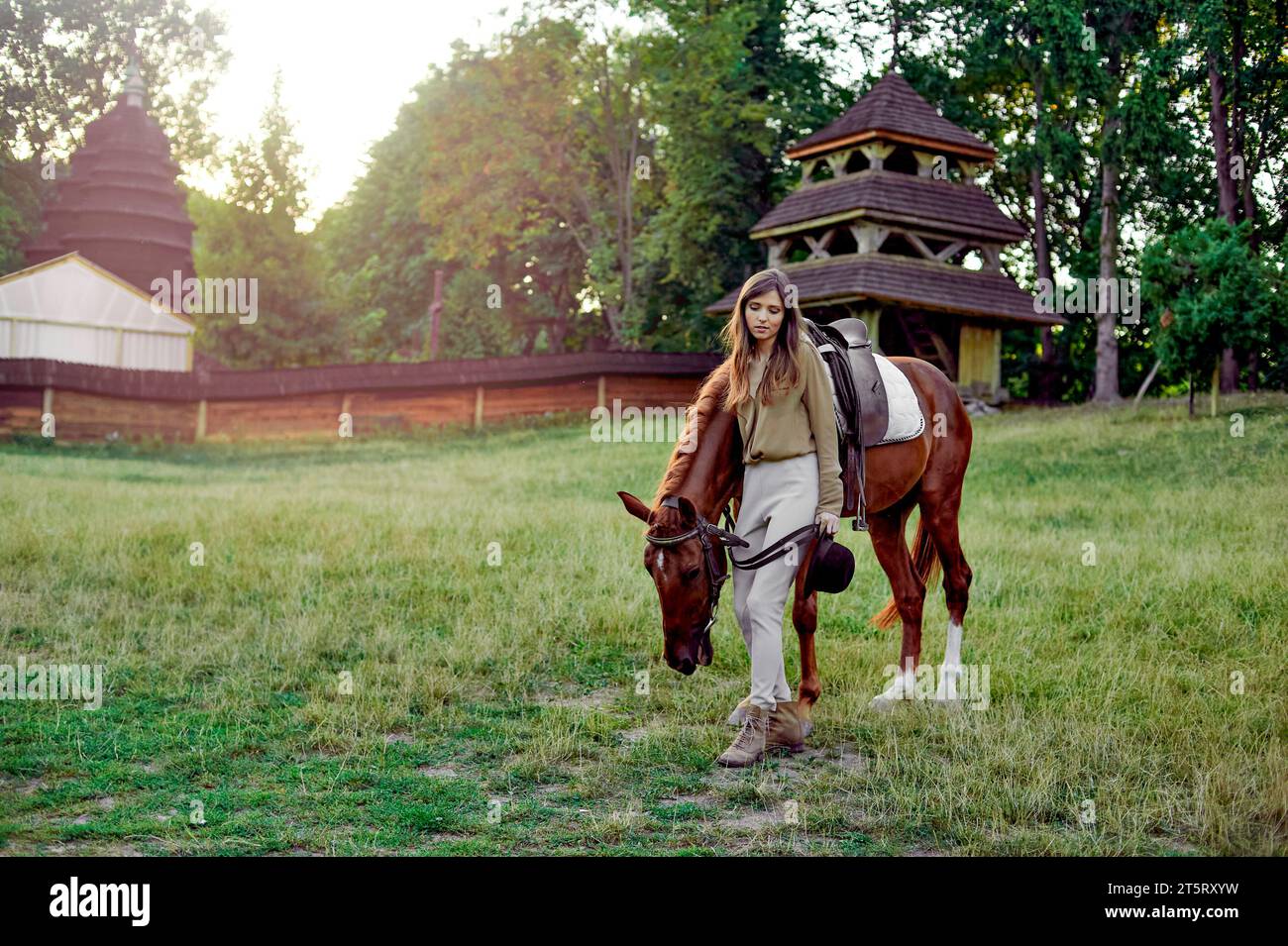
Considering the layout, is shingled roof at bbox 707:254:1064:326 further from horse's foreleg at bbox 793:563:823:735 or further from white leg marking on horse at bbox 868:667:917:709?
horse's foreleg at bbox 793:563:823:735

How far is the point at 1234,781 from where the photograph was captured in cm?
509

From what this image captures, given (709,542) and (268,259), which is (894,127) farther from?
(709,542)

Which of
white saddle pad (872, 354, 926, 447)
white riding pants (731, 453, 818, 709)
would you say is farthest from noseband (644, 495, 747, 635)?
white saddle pad (872, 354, 926, 447)

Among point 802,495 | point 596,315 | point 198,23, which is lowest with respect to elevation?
point 802,495

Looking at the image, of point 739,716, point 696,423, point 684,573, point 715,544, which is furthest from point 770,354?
point 739,716

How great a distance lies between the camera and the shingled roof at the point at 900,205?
26000 mm

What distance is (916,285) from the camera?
83.5ft

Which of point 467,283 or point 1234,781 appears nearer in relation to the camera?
point 1234,781

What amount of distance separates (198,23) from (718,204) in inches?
684

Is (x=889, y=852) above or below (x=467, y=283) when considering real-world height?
below

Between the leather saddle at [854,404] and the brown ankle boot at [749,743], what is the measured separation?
108cm
